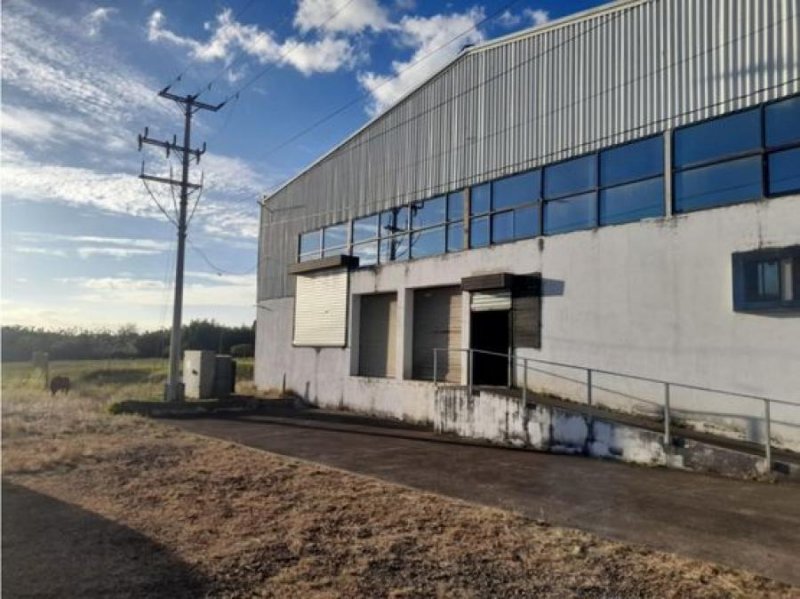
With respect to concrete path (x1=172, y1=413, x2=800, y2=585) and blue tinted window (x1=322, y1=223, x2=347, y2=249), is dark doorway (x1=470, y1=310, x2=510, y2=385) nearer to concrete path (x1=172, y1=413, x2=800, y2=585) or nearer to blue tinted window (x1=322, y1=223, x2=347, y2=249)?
concrete path (x1=172, y1=413, x2=800, y2=585)

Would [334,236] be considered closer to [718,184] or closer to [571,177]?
[571,177]

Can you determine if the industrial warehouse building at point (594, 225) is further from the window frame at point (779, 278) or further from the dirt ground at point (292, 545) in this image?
the dirt ground at point (292, 545)

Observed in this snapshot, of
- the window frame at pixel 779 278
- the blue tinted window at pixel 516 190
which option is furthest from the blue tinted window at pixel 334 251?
the window frame at pixel 779 278

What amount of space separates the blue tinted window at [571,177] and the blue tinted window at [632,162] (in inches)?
11.4

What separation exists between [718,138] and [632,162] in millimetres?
1812

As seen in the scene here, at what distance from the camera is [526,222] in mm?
15773

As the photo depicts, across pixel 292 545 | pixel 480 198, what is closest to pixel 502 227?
pixel 480 198

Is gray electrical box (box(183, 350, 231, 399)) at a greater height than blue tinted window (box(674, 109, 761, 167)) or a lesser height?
lesser

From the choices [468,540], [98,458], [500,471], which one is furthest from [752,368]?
[98,458]

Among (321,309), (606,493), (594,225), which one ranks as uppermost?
(594,225)

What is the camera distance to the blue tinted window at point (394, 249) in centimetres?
1980

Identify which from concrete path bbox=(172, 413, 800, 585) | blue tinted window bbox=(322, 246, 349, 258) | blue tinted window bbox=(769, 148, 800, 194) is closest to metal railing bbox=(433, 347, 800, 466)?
concrete path bbox=(172, 413, 800, 585)

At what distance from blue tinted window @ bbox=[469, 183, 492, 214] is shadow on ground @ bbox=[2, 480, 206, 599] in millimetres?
12160

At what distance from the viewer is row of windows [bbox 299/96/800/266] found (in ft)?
37.0
